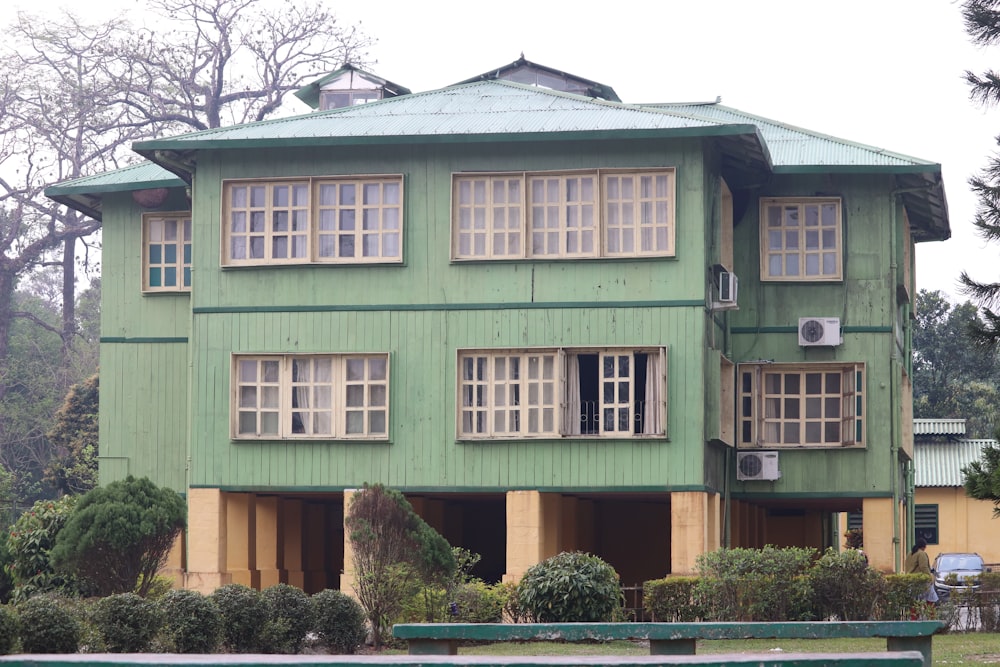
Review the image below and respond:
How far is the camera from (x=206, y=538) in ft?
81.8

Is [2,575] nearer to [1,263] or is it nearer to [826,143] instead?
[826,143]

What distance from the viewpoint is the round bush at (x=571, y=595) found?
19.8 metres

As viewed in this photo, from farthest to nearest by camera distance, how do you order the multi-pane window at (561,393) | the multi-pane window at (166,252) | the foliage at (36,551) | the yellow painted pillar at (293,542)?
the multi-pane window at (166,252)
the yellow painted pillar at (293,542)
the multi-pane window at (561,393)
the foliage at (36,551)

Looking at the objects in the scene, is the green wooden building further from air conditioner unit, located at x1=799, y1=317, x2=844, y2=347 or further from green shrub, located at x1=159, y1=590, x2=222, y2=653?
green shrub, located at x1=159, y1=590, x2=222, y2=653

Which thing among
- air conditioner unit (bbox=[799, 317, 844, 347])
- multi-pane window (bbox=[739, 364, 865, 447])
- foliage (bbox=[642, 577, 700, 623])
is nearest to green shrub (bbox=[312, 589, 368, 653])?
foliage (bbox=[642, 577, 700, 623])

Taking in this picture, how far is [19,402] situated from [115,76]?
35.3 ft

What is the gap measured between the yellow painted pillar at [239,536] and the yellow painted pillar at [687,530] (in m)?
6.46

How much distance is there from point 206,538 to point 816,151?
11.3 metres

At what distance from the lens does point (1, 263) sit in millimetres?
53719

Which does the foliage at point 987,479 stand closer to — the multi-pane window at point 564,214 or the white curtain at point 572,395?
the multi-pane window at point 564,214

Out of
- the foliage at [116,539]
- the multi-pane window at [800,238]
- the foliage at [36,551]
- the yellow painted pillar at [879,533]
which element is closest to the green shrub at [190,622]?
the foliage at [116,539]

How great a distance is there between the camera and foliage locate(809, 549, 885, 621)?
21.6 metres

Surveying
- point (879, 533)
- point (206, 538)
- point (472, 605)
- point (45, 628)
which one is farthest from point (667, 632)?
point (879, 533)

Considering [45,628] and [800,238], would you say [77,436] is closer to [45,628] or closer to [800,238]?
[800,238]
